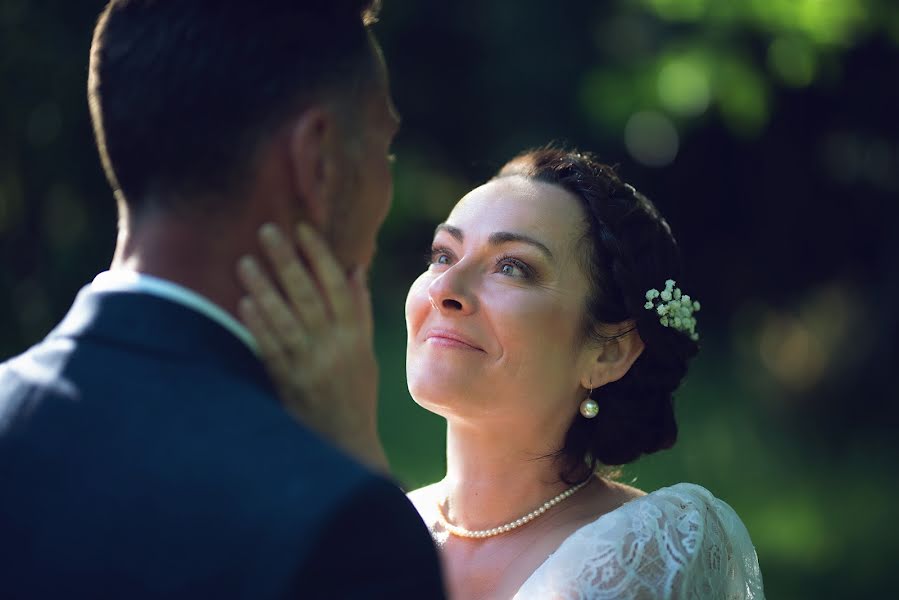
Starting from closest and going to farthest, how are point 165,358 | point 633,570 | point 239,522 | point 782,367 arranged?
point 239,522, point 165,358, point 633,570, point 782,367

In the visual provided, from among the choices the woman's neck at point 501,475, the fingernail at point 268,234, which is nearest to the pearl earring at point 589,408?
the woman's neck at point 501,475

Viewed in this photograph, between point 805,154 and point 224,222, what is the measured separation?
8.62 m

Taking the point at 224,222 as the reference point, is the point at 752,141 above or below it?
below

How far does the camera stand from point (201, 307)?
1.69 metres

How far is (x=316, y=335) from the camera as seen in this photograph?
1838mm

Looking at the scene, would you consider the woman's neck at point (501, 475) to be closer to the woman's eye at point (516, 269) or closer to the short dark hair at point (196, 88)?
the woman's eye at point (516, 269)

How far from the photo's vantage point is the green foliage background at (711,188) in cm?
690

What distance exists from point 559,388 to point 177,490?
1796 millimetres

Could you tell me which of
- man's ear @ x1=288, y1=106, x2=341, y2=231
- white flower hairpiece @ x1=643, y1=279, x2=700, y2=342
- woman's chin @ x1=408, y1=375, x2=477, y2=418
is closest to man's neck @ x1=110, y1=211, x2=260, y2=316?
man's ear @ x1=288, y1=106, x2=341, y2=231

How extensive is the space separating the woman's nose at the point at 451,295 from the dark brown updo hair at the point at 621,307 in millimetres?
367

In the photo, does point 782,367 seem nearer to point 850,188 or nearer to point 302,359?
point 850,188

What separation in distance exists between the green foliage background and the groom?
4.79 m

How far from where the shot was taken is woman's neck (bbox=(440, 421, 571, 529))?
317 cm

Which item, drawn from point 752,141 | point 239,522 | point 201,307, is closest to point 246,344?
point 201,307
